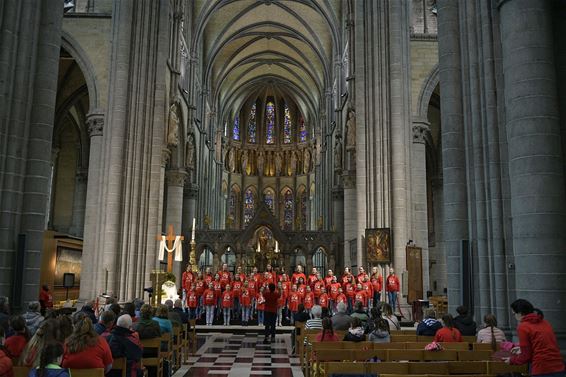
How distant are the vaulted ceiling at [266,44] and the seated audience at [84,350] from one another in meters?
29.8

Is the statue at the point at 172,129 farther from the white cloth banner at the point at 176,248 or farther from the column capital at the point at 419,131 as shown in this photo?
the column capital at the point at 419,131

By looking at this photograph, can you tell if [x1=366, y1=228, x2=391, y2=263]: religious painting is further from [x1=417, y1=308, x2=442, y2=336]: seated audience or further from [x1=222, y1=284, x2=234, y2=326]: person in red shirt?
[x1=417, y1=308, x2=442, y2=336]: seated audience

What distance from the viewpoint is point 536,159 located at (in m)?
7.64

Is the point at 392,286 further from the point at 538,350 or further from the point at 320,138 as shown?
the point at 320,138

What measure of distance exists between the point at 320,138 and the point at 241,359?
37.2 m

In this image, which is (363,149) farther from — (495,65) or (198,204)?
(198,204)

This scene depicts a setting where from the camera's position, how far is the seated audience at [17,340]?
18.1 ft

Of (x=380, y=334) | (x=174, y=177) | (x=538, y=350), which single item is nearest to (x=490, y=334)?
(x=380, y=334)

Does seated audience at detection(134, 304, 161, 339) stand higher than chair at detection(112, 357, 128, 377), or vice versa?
seated audience at detection(134, 304, 161, 339)

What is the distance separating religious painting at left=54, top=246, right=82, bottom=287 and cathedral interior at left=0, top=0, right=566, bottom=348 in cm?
10

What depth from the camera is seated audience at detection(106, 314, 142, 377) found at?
19.2 feet

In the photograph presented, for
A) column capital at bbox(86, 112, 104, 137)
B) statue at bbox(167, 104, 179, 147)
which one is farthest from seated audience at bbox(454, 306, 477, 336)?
statue at bbox(167, 104, 179, 147)

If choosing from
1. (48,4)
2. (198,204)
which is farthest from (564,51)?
(198,204)

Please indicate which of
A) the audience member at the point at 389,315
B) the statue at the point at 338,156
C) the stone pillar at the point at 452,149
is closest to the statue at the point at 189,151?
the statue at the point at 338,156
